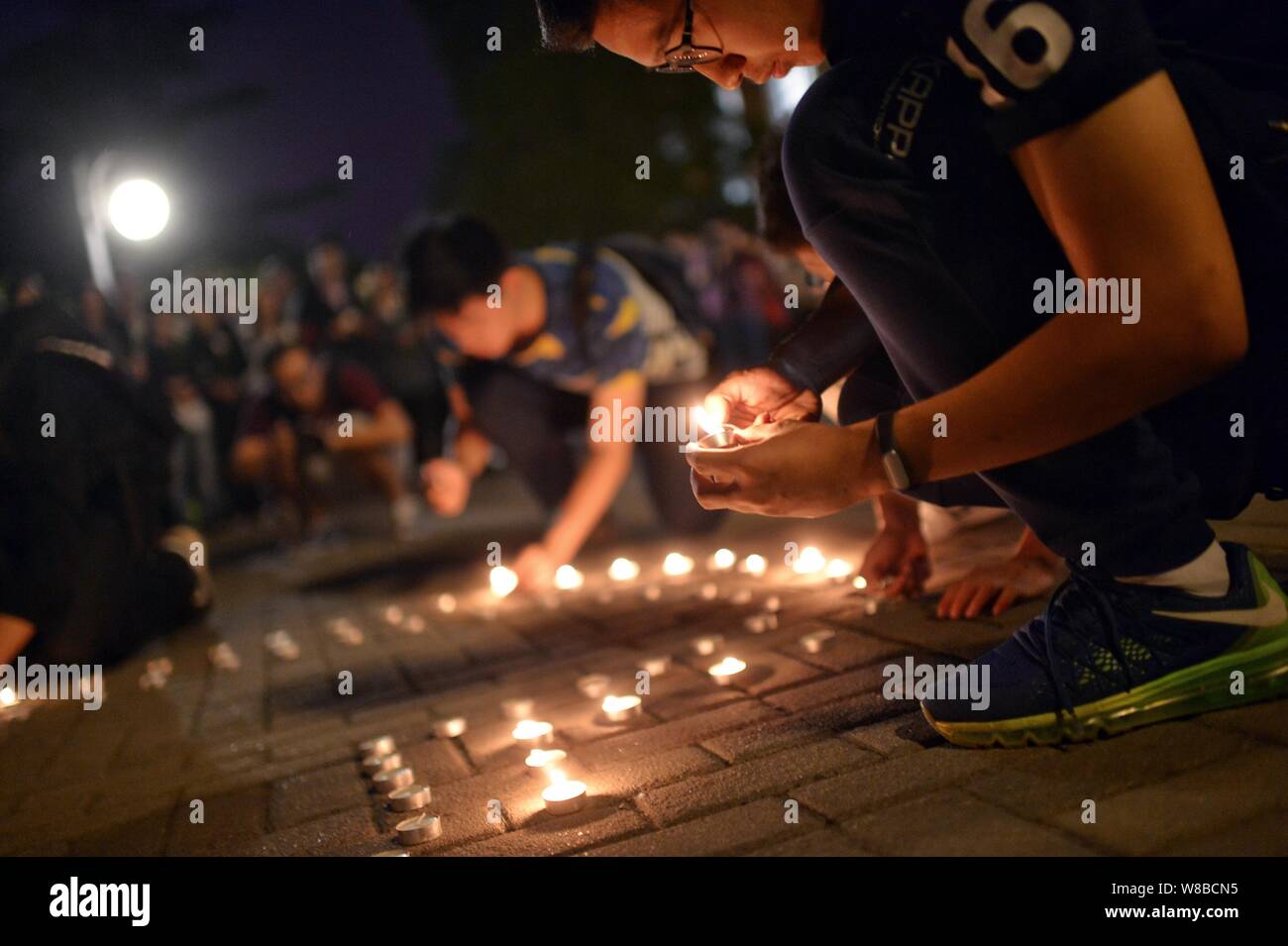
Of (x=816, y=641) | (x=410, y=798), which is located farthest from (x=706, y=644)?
(x=410, y=798)

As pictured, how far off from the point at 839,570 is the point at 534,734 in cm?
158

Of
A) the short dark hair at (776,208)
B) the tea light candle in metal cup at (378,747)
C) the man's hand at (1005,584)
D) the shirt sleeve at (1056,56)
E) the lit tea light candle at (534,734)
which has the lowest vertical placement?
the tea light candle in metal cup at (378,747)

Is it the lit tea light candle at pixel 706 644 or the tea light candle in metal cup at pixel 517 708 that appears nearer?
the tea light candle in metal cup at pixel 517 708

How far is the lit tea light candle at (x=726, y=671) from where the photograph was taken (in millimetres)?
2311

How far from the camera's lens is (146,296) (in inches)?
398

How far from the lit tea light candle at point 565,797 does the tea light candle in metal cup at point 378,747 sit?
65 cm

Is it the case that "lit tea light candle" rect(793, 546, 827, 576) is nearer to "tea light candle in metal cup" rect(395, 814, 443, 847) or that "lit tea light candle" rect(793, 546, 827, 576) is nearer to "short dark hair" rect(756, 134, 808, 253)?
"short dark hair" rect(756, 134, 808, 253)

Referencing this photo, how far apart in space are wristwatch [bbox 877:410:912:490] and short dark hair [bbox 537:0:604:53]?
3.10 ft

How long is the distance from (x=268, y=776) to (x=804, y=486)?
1405mm

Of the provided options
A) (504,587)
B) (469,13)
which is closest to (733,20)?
(504,587)

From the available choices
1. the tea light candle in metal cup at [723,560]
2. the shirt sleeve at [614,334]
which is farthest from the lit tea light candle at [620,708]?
the shirt sleeve at [614,334]

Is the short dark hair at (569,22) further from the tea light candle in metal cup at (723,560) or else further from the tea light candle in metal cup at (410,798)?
the tea light candle in metal cup at (723,560)

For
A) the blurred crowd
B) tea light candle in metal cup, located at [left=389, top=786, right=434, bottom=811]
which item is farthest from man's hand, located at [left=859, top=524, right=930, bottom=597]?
the blurred crowd
